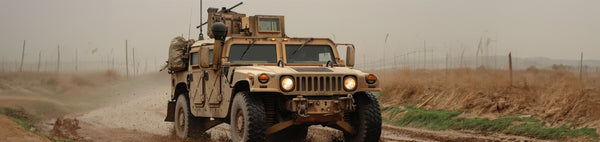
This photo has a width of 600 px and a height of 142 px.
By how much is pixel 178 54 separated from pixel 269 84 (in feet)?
15.3

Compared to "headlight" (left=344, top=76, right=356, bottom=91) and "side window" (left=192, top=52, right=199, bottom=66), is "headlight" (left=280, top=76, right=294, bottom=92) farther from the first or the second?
"side window" (left=192, top=52, right=199, bottom=66)

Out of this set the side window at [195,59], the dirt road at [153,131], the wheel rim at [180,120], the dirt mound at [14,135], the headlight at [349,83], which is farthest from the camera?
the wheel rim at [180,120]

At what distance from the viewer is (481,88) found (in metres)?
17.3

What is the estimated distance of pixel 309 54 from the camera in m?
11.7

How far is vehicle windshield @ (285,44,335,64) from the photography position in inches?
455

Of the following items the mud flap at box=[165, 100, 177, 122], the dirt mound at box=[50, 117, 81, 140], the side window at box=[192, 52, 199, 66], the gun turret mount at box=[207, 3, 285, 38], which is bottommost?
the dirt mound at box=[50, 117, 81, 140]

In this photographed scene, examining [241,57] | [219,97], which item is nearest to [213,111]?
[219,97]

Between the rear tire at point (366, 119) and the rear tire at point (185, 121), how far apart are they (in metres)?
4.27

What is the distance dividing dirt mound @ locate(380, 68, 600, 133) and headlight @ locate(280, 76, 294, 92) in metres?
6.38

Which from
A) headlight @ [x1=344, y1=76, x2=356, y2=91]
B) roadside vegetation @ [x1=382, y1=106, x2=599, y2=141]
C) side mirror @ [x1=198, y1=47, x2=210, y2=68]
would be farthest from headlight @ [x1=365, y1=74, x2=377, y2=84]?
roadside vegetation @ [x1=382, y1=106, x2=599, y2=141]

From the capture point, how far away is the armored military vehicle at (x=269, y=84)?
994 centimetres

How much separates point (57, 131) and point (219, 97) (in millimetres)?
6901

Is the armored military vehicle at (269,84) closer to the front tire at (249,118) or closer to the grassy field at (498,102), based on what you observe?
the front tire at (249,118)

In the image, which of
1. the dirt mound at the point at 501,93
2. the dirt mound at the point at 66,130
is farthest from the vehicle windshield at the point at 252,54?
the dirt mound at the point at 501,93
